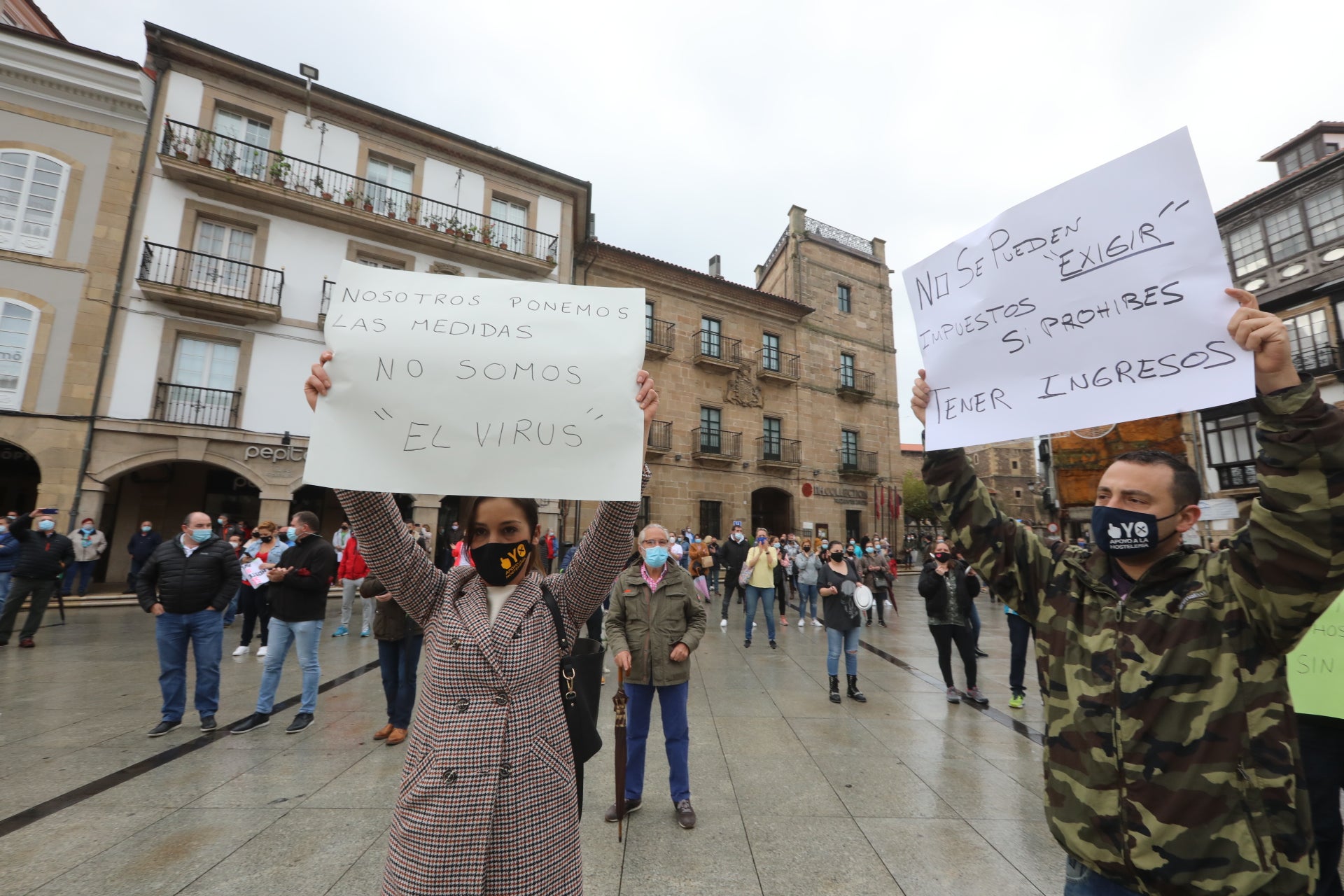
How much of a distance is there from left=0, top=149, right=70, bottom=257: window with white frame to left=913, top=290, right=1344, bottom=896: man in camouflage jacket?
18.2m

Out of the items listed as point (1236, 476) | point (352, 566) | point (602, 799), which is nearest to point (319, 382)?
point (602, 799)

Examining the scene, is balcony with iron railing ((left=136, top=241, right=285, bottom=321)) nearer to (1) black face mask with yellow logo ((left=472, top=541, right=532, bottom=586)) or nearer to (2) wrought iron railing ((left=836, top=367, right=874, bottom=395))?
(1) black face mask with yellow logo ((left=472, top=541, right=532, bottom=586))

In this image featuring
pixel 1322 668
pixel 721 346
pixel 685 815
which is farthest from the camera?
pixel 721 346

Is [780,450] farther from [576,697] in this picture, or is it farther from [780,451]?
[576,697]

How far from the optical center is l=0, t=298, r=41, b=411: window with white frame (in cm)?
1137

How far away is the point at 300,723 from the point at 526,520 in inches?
176

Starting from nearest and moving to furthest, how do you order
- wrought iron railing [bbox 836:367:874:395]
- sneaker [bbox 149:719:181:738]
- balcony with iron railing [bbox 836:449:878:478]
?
sneaker [bbox 149:719:181:738] < balcony with iron railing [bbox 836:449:878:478] < wrought iron railing [bbox 836:367:874:395]

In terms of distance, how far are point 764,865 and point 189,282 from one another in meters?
16.3

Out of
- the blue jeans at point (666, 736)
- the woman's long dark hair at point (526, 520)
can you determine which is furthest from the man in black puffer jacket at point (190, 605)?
the woman's long dark hair at point (526, 520)

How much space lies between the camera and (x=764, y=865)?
2973 mm

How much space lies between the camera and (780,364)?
2306 centimetres

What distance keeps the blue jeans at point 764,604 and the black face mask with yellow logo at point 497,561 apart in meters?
7.54

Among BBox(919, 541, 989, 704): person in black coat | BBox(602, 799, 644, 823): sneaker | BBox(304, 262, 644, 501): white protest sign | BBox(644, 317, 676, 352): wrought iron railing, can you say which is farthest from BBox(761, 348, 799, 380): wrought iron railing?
BBox(304, 262, 644, 501): white protest sign

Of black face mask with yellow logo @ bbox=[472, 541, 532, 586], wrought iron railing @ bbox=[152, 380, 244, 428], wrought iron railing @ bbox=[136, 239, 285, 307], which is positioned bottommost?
black face mask with yellow logo @ bbox=[472, 541, 532, 586]
